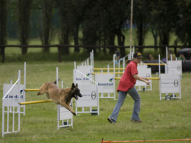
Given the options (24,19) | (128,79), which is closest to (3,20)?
(24,19)

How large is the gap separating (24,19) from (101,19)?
7201mm

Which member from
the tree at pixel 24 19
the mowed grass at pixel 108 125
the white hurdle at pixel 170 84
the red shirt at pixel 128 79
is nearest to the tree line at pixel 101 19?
the tree at pixel 24 19

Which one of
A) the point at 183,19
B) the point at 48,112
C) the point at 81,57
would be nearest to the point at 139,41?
the point at 81,57

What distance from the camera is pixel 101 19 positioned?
33375 mm

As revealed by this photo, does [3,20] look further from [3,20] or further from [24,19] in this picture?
[24,19]

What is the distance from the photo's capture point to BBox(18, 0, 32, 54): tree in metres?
35.2

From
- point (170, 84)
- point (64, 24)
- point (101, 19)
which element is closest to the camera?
point (170, 84)

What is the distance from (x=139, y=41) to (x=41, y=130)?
101 feet

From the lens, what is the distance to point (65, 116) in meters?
8.38

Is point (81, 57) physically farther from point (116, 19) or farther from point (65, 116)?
point (65, 116)

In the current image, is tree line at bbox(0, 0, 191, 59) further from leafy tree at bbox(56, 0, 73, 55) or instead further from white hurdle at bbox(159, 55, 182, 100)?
white hurdle at bbox(159, 55, 182, 100)

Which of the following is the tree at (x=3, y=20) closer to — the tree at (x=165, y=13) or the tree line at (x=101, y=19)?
the tree line at (x=101, y=19)

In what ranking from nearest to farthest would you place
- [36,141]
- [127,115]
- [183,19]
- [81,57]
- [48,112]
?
[36,141] < [127,115] < [48,112] < [183,19] < [81,57]

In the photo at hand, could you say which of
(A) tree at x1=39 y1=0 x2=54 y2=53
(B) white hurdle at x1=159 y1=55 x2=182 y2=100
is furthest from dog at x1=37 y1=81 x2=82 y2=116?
(A) tree at x1=39 y1=0 x2=54 y2=53
